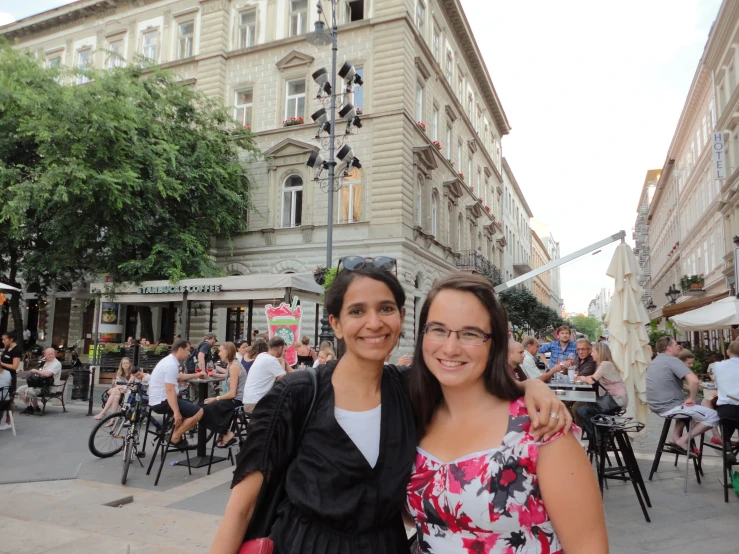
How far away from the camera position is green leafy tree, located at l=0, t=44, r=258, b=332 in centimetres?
1858

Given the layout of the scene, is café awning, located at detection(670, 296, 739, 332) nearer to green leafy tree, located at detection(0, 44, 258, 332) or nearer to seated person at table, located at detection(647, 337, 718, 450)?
seated person at table, located at detection(647, 337, 718, 450)

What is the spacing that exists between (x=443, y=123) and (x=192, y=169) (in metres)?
12.9

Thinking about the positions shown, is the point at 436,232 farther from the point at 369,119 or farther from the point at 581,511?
the point at 581,511

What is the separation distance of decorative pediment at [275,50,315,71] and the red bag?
24222 millimetres

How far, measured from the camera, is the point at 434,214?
2617cm

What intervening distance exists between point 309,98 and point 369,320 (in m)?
23.0

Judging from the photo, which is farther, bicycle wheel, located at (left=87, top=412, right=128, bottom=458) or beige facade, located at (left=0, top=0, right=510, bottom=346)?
beige facade, located at (left=0, top=0, right=510, bottom=346)

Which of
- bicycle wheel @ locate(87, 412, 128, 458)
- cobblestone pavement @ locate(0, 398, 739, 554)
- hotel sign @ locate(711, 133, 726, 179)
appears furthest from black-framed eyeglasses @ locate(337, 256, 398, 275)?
hotel sign @ locate(711, 133, 726, 179)

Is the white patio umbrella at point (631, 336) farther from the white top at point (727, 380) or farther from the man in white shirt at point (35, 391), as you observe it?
the man in white shirt at point (35, 391)

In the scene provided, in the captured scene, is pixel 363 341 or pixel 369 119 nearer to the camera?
pixel 363 341

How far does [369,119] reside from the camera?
2222 centimetres

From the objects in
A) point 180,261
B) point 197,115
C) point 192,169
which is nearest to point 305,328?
point 180,261

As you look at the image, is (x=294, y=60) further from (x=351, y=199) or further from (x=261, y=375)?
(x=261, y=375)

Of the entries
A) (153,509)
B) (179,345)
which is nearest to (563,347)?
(179,345)
